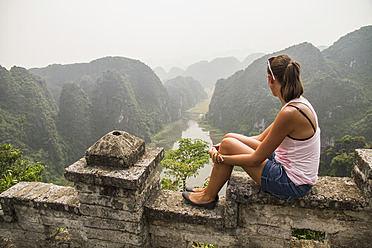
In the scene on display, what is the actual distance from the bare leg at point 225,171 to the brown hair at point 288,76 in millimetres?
665

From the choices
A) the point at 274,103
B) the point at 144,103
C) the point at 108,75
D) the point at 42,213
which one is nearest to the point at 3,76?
the point at 108,75

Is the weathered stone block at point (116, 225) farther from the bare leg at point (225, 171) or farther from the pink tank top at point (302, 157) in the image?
the pink tank top at point (302, 157)

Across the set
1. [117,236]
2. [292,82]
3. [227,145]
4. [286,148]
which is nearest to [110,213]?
[117,236]

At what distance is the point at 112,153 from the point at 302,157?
202cm

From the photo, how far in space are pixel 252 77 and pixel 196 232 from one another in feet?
316

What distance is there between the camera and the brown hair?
1.92 metres

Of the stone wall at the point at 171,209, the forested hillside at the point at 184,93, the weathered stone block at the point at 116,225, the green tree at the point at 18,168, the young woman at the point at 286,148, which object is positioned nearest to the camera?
the young woman at the point at 286,148

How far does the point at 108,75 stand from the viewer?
85.6 metres

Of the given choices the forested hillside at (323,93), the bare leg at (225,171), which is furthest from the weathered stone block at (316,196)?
the forested hillside at (323,93)

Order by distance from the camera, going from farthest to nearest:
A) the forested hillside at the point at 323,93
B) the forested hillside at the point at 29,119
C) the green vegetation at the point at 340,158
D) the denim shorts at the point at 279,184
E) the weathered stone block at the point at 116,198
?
the forested hillside at the point at 323,93, the forested hillside at the point at 29,119, the green vegetation at the point at 340,158, the weathered stone block at the point at 116,198, the denim shorts at the point at 279,184

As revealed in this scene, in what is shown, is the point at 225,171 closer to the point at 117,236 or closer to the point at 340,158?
the point at 117,236

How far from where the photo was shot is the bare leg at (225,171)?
217 cm

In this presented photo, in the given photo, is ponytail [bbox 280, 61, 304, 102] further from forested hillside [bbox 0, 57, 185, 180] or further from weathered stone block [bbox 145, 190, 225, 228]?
forested hillside [bbox 0, 57, 185, 180]

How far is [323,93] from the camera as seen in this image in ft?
203
